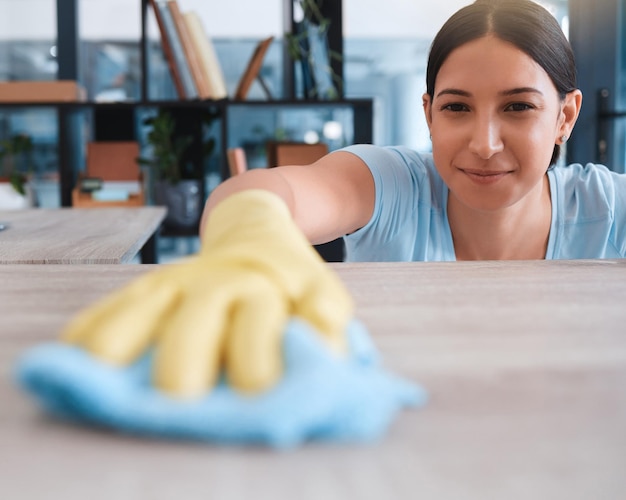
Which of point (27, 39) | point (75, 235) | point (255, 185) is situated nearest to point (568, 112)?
point (255, 185)

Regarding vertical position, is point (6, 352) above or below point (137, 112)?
below

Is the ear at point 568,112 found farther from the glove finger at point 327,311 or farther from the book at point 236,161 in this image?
the book at point 236,161

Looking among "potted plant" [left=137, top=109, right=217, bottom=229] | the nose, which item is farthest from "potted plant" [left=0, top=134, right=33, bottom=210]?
the nose

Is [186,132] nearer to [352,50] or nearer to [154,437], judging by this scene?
[352,50]

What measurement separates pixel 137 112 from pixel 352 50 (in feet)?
4.10

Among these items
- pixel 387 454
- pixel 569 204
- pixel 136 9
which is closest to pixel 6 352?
pixel 387 454

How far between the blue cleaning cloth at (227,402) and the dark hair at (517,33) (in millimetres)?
1019

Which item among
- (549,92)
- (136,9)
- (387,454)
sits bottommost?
(387,454)

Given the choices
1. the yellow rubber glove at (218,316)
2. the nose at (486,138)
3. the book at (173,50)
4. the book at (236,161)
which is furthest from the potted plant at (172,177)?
the yellow rubber glove at (218,316)

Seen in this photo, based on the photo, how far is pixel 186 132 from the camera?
3.60 metres

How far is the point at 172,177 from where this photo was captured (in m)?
3.46

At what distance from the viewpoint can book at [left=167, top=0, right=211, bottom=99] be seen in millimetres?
3109

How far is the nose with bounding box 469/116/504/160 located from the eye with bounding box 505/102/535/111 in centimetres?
4

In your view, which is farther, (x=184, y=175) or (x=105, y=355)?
(x=184, y=175)
